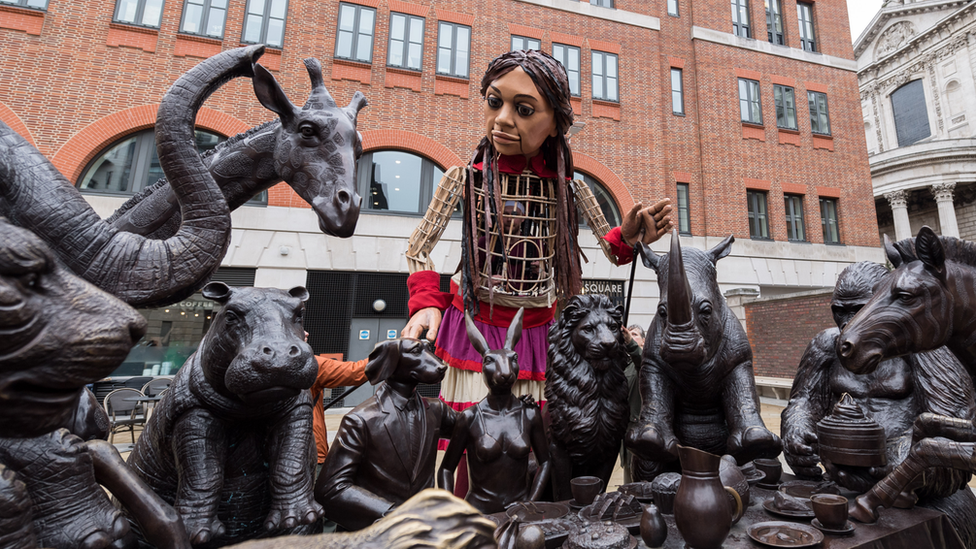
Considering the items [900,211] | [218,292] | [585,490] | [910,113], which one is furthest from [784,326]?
[910,113]

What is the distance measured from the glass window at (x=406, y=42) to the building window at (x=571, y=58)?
316 cm

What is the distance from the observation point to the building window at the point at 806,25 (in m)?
13.3

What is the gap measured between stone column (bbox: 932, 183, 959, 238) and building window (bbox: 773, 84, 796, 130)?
8.82 metres

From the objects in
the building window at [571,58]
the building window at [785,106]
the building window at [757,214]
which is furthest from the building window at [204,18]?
the building window at [785,106]

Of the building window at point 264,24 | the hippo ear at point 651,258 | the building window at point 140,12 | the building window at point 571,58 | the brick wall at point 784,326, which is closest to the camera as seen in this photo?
the hippo ear at point 651,258

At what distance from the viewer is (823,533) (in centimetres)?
117

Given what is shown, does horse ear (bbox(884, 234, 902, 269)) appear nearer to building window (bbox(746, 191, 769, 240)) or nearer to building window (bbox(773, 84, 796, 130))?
building window (bbox(746, 191, 769, 240))

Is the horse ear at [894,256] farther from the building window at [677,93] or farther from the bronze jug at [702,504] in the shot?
the building window at [677,93]

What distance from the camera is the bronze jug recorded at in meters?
1.06

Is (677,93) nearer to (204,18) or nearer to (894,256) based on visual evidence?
(204,18)

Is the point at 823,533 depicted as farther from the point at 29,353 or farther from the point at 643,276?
the point at 643,276

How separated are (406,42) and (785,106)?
10.3 meters

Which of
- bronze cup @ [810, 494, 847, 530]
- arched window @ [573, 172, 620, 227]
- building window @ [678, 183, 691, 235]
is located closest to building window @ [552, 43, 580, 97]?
arched window @ [573, 172, 620, 227]

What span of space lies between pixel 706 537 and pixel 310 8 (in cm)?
1111
